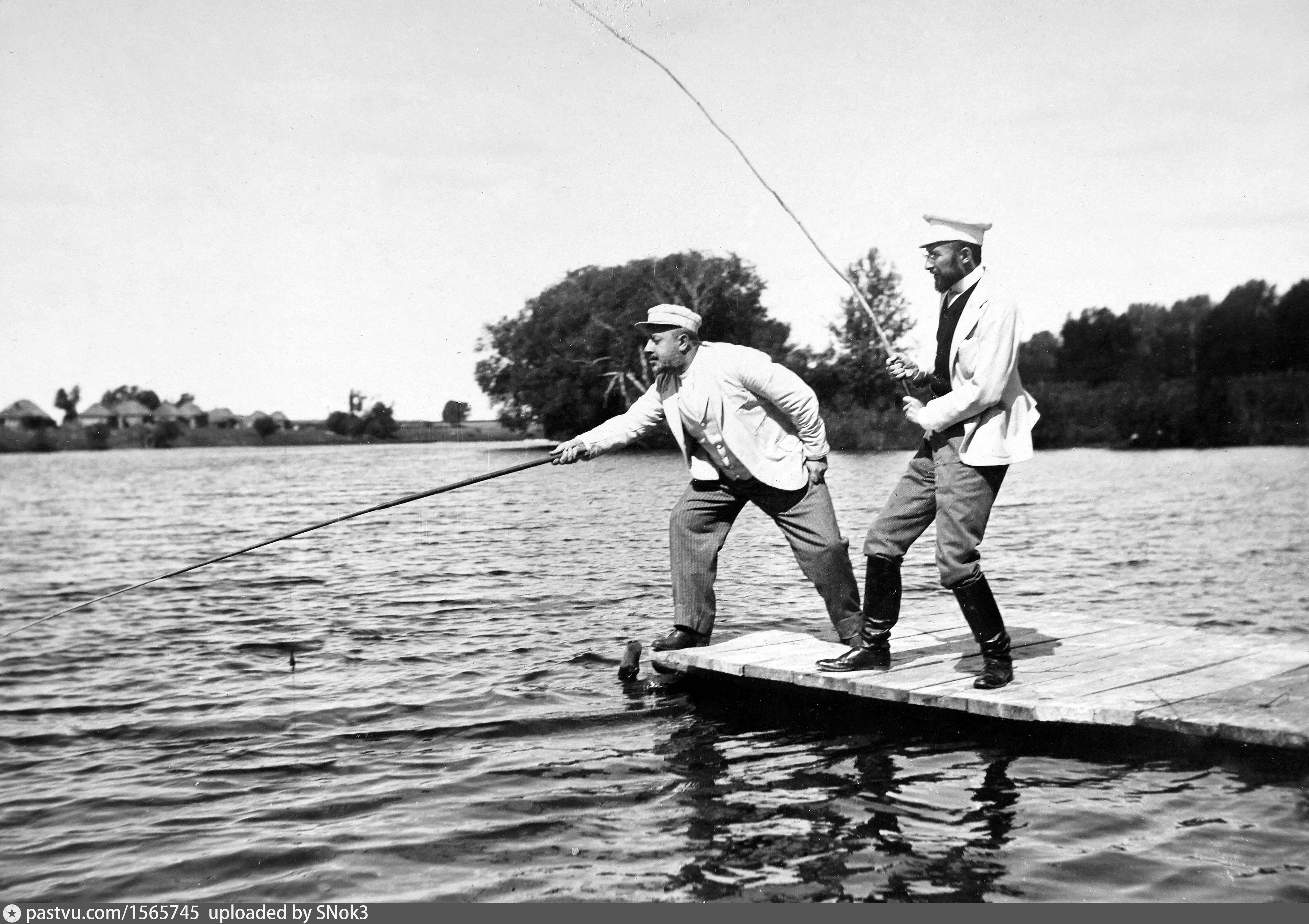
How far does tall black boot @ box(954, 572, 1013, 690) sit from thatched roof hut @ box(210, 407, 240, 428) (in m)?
92.5

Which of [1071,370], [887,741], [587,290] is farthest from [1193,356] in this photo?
[887,741]

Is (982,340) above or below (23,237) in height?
below

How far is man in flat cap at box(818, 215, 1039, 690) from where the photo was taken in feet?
18.9

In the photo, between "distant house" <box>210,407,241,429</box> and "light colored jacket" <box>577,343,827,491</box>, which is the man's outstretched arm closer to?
"light colored jacket" <box>577,343,827,491</box>

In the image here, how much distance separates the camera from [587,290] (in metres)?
45.0

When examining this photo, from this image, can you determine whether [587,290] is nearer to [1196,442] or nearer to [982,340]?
[1196,442]

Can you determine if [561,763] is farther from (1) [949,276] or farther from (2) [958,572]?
(1) [949,276]

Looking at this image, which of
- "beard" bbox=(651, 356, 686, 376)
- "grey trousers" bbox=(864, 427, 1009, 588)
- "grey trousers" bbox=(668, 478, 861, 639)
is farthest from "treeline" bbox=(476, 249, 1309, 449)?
"grey trousers" bbox=(864, 427, 1009, 588)

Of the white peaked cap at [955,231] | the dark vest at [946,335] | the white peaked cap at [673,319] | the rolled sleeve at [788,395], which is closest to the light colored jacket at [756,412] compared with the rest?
the rolled sleeve at [788,395]

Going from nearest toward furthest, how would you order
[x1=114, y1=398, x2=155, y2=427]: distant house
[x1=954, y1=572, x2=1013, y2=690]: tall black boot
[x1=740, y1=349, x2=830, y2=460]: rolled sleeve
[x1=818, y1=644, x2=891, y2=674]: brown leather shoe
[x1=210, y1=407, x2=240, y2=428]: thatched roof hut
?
[x1=954, y1=572, x2=1013, y2=690]: tall black boot, [x1=818, y1=644, x2=891, y2=674]: brown leather shoe, [x1=740, y1=349, x2=830, y2=460]: rolled sleeve, [x1=210, y1=407, x2=240, y2=428]: thatched roof hut, [x1=114, y1=398, x2=155, y2=427]: distant house

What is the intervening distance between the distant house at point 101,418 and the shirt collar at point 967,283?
11168cm

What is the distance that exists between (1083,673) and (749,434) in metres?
2.22

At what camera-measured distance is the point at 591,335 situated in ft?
145

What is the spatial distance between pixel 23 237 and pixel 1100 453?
33658 millimetres
